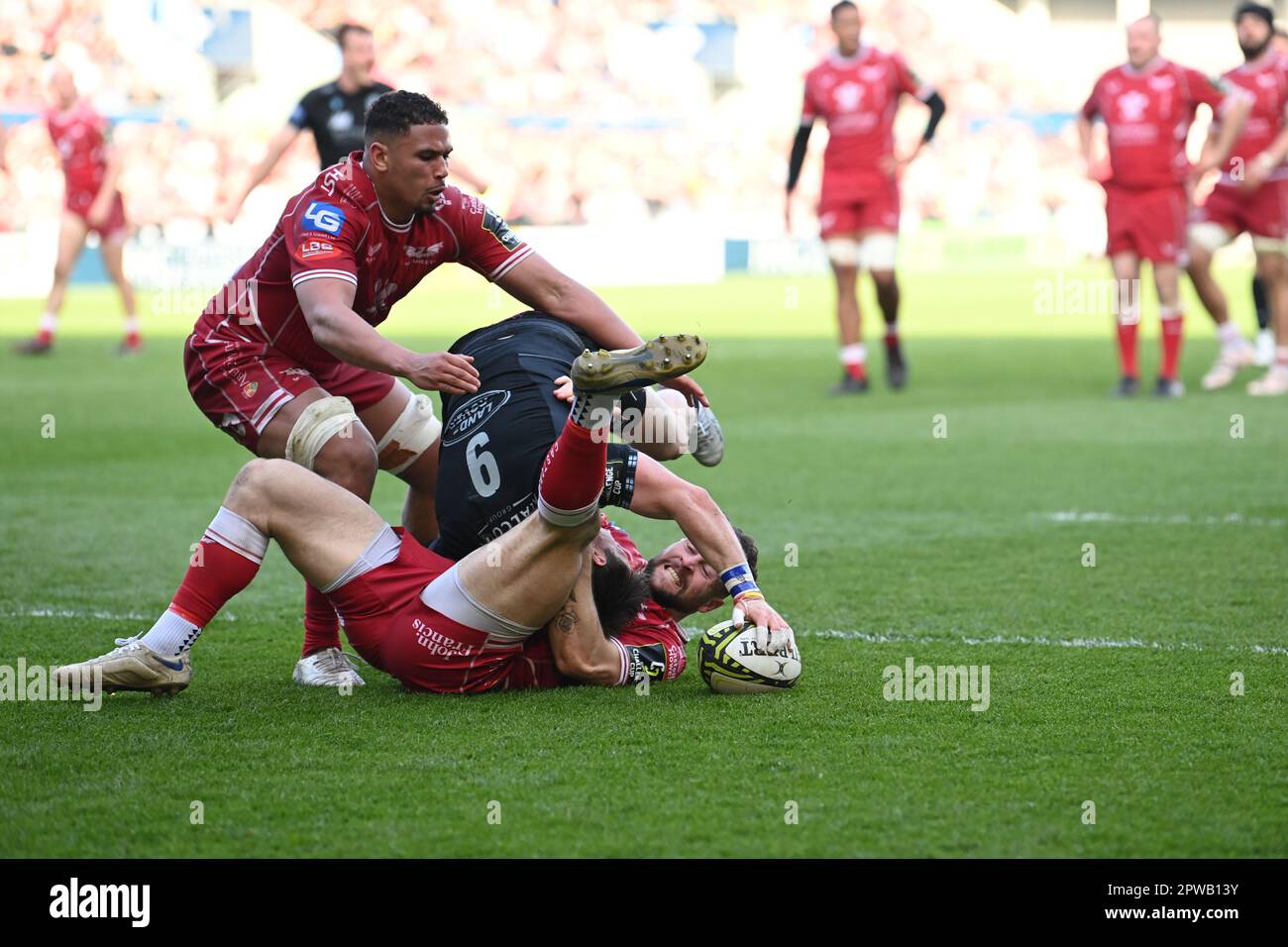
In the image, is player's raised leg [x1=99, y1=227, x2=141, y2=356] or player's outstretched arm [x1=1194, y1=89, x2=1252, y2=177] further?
player's raised leg [x1=99, y1=227, x2=141, y2=356]

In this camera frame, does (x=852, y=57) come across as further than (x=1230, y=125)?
Yes

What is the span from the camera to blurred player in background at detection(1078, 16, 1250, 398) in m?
12.1

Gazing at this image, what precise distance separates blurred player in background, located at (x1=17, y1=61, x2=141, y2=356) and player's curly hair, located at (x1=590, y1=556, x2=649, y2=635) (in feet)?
40.3

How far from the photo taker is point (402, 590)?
14.8ft

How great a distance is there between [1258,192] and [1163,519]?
18.5 feet

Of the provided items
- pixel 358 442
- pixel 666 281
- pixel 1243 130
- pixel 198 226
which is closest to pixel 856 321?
pixel 1243 130

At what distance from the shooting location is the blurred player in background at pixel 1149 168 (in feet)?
39.8

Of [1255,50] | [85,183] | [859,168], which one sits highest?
[1255,50]

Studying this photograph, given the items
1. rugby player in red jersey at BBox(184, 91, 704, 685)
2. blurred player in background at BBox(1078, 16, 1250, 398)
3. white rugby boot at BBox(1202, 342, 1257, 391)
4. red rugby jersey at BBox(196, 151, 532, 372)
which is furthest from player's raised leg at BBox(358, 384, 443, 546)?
white rugby boot at BBox(1202, 342, 1257, 391)
